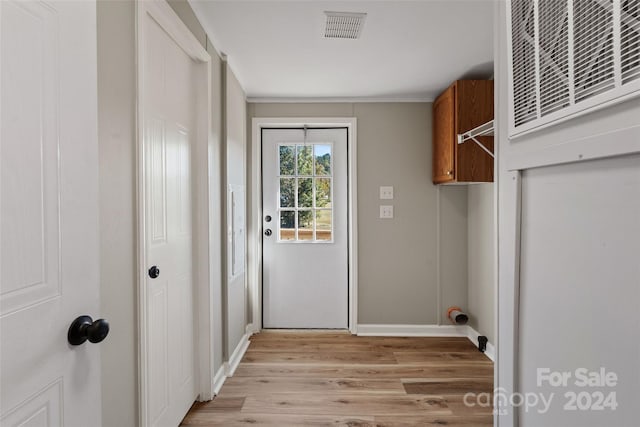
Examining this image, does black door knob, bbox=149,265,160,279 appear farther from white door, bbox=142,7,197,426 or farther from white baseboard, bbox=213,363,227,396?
white baseboard, bbox=213,363,227,396

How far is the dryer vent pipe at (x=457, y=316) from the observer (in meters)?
3.20

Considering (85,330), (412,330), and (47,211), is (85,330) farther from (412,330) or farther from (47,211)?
(412,330)

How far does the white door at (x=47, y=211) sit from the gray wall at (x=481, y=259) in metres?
2.71

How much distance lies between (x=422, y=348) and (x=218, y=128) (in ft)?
8.02

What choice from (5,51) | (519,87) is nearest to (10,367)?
(5,51)

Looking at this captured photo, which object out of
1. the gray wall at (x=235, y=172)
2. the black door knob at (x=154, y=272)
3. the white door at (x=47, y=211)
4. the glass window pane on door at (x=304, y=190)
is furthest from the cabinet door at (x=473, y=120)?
the white door at (x=47, y=211)

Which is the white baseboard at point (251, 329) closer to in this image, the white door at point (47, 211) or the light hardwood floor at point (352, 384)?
the light hardwood floor at point (352, 384)

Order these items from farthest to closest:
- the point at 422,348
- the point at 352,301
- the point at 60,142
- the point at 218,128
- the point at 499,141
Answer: the point at 352,301 → the point at 422,348 → the point at 218,128 → the point at 499,141 → the point at 60,142

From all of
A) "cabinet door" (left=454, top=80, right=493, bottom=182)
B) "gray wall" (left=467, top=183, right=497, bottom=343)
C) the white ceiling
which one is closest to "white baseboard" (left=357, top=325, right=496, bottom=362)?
"gray wall" (left=467, top=183, right=497, bottom=343)

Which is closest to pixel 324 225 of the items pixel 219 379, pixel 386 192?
pixel 386 192

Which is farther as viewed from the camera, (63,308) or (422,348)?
(422,348)

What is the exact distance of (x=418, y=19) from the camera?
1952 millimetres

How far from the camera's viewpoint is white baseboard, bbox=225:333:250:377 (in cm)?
249

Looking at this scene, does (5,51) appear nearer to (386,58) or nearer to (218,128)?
(218,128)
